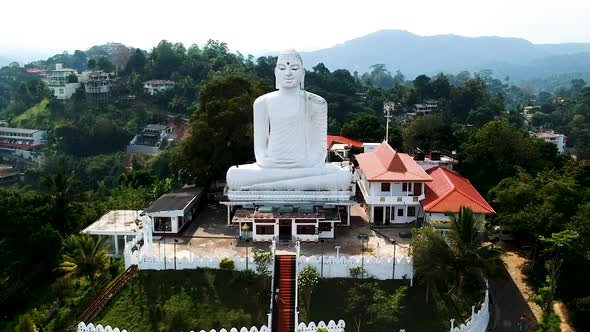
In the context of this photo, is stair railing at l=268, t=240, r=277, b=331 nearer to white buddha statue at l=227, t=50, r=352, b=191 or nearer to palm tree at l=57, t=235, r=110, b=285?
white buddha statue at l=227, t=50, r=352, b=191

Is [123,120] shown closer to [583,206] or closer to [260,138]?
[260,138]

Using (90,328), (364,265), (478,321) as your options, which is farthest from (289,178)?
(90,328)

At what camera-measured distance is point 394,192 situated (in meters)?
24.6

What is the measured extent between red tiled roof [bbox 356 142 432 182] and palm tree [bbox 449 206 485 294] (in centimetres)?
609

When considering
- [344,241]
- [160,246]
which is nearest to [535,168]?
[344,241]

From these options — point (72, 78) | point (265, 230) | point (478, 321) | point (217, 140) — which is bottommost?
point (478, 321)

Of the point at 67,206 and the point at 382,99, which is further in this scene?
the point at 382,99

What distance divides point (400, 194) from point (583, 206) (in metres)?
7.23

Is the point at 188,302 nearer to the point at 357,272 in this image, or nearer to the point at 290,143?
the point at 357,272

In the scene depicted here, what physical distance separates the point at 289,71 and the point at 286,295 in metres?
10.3

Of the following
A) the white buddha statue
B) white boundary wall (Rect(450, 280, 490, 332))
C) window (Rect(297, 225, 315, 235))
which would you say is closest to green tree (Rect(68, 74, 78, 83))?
the white buddha statue

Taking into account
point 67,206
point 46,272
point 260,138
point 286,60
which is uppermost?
point 286,60

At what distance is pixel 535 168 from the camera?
29797 mm

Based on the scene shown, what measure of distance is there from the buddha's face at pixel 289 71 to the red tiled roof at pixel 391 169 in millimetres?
5388
